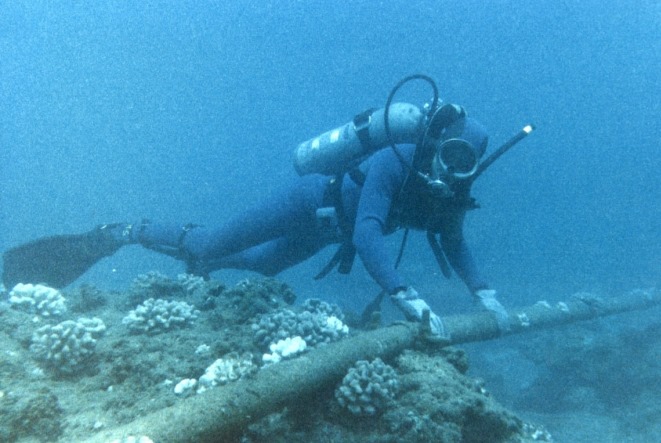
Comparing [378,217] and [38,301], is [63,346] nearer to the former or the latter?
[38,301]

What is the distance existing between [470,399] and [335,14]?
12201 cm

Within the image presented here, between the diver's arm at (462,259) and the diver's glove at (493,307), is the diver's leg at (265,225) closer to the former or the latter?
the diver's arm at (462,259)

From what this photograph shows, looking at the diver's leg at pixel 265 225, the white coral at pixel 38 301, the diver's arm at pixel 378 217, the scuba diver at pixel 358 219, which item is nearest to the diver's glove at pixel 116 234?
the scuba diver at pixel 358 219

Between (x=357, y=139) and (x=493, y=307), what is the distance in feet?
11.3

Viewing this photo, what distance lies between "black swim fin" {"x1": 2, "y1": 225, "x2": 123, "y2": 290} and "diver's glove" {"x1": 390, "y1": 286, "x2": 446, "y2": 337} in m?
5.67

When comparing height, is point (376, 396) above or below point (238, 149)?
below

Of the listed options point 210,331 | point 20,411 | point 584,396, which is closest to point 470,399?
point 210,331

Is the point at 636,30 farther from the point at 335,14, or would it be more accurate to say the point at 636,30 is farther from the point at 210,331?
the point at 210,331

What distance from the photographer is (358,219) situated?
540 cm

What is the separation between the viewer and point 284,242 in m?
7.46

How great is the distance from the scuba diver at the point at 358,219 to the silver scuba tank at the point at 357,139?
0.02m

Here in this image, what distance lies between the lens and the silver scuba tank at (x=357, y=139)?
617cm

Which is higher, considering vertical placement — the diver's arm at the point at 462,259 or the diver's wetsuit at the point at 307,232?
the diver's wetsuit at the point at 307,232

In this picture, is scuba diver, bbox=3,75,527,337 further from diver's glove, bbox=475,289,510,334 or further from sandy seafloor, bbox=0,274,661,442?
sandy seafloor, bbox=0,274,661,442
